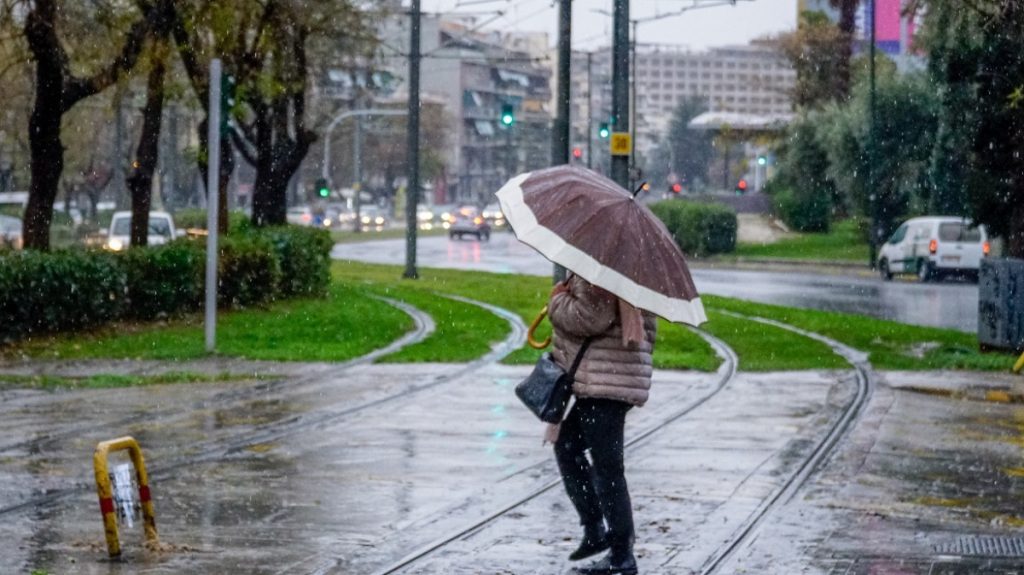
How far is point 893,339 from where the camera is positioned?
23766 millimetres

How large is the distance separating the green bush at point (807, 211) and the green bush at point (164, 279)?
4812 cm

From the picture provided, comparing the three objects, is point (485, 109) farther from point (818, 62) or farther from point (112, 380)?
point (112, 380)

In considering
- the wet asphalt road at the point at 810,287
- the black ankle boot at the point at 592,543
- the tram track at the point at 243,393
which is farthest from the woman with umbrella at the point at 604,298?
the wet asphalt road at the point at 810,287

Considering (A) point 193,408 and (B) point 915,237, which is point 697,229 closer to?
(B) point 915,237

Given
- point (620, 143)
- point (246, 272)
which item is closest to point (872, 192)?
point (246, 272)

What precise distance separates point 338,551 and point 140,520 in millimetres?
1216

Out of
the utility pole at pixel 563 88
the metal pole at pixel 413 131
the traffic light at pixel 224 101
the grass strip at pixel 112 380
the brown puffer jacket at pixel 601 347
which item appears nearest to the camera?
the brown puffer jacket at pixel 601 347

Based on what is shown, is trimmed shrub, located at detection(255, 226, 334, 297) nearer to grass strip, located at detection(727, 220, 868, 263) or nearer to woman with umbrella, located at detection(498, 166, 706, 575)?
woman with umbrella, located at detection(498, 166, 706, 575)

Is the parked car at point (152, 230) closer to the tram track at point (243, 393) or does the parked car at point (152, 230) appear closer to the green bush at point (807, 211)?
the tram track at point (243, 393)

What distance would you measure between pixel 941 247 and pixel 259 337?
25132 mm

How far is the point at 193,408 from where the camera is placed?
1497 cm

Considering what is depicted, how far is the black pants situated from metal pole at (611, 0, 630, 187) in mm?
12634

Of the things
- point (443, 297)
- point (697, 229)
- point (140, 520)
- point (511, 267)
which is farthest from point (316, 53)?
point (697, 229)

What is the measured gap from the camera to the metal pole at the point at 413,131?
3597cm
